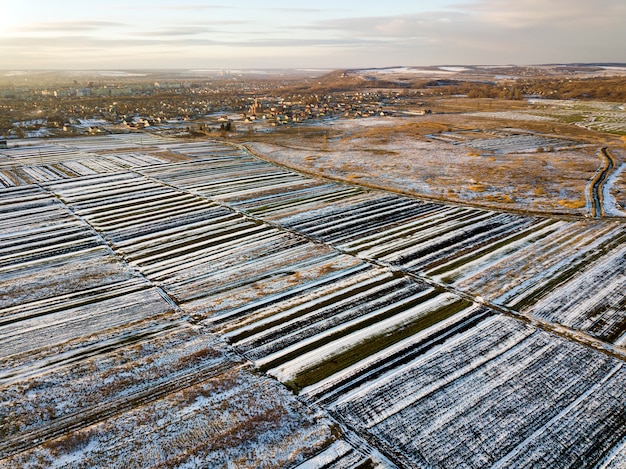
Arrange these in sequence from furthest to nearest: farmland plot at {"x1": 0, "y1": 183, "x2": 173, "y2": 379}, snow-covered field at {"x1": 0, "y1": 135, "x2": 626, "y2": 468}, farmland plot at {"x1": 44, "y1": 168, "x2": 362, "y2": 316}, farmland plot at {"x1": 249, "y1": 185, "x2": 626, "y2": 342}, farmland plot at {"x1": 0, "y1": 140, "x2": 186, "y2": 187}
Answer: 1. farmland plot at {"x1": 0, "y1": 140, "x2": 186, "y2": 187}
2. farmland plot at {"x1": 44, "y1": 168, "x2": 362, "y2": 316}
3. farmland plot at {"x1": 249, "y1": 185, "x2": 626, "y2": 342}
4. farmland plot at {"x1": 0, "y1": 183, "x2": 173, "y2": 379}
5. snow-covered field at {"x1": 0, "y1": 135, "x2": 626, "y2": 468}

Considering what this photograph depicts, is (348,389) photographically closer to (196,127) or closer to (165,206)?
(165,206)

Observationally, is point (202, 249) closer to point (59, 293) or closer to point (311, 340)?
point (59, 293)

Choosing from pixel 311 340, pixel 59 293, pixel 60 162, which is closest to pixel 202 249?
pixel 59 293

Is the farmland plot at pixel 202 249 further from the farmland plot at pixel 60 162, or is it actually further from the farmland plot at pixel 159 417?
the farmland plot at pixel 60 162

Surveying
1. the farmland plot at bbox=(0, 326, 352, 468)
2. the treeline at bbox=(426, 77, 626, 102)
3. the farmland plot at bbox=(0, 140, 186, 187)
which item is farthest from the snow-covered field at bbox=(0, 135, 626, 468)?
the treeline at bbox=(426, 77, 626, 102)

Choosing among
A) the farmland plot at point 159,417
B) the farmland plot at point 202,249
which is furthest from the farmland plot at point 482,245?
the farmland plot at point 159,417

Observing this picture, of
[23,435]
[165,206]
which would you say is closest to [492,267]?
[23,435]

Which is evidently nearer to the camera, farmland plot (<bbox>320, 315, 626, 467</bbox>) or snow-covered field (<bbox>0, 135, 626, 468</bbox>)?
farmland plot (<bbox>320, 315, 626, 467</bbox>)

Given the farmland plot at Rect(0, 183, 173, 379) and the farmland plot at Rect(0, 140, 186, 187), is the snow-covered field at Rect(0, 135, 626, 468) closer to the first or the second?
the farmland plot at Rect(0, 183, 173, 379)
